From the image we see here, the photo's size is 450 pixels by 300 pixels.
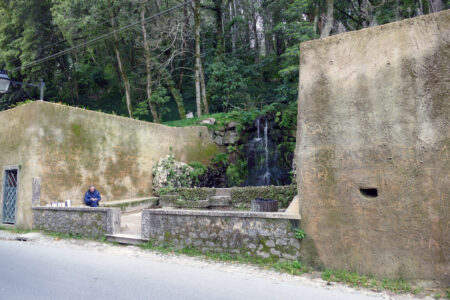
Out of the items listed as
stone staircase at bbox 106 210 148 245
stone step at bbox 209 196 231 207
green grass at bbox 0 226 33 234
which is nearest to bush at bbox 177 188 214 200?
stone step at bbox 209 196 231 207

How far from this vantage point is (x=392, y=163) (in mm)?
4785

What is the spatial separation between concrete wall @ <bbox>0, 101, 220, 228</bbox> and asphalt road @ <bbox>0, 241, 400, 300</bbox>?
3.86 metres

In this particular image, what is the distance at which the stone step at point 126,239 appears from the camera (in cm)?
726

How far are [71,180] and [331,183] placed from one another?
28.7 feet

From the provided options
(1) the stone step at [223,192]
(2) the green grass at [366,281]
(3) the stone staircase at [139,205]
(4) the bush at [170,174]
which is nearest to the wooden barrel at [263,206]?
(2) the green grass at [366,281]

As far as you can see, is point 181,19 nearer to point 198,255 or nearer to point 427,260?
point 198,255

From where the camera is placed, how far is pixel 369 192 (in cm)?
498

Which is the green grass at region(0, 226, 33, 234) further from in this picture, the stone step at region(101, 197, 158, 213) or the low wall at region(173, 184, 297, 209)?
the low wall at region(173, 184, 297, 209)

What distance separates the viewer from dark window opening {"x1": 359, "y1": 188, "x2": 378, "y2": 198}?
4902 mm

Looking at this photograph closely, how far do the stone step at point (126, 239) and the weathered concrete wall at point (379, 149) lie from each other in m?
3.94

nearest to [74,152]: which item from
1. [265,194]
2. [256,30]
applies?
[265,194]

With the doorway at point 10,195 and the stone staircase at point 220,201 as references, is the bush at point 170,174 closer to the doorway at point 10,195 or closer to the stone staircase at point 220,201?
the stone staircase at point 220,201

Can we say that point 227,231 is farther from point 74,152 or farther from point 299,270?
point 74,152

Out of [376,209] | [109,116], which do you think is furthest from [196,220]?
[109,116]
